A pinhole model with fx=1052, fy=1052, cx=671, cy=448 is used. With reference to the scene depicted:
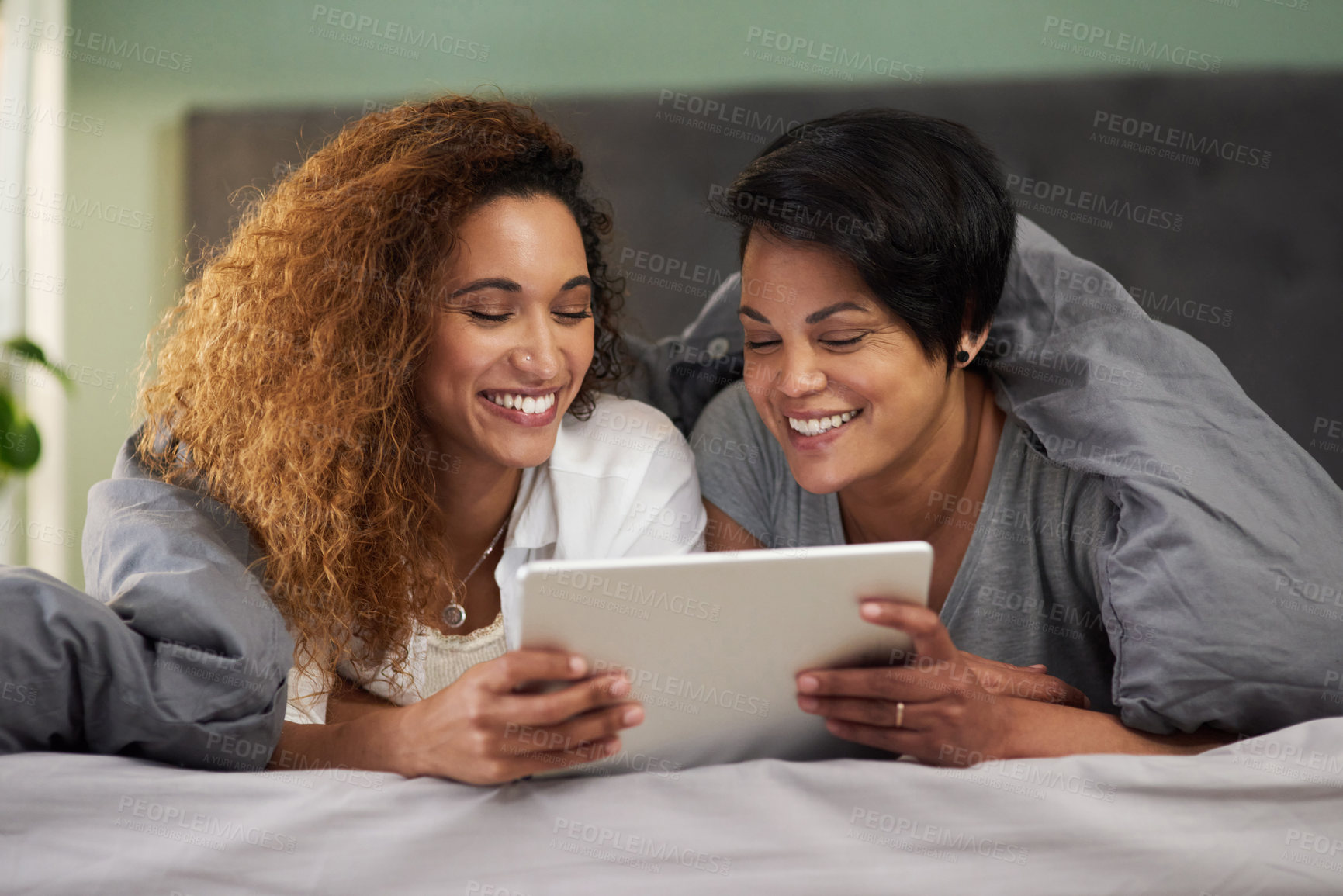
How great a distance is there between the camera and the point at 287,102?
246 cm

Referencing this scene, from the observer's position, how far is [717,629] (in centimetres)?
93

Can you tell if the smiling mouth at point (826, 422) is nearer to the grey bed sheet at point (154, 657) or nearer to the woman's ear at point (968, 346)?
the woman's ear at point (968, 346)

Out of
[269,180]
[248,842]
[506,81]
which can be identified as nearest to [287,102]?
[269,180]

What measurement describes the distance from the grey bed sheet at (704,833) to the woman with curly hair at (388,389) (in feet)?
→ 0.68

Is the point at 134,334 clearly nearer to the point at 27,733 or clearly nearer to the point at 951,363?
the point at 27,733

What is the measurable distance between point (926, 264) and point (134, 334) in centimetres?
221

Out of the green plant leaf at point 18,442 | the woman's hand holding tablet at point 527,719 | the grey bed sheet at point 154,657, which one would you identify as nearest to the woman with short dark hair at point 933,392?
the woman's hand holding tablet at point 527,719

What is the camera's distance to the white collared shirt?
1403 mm

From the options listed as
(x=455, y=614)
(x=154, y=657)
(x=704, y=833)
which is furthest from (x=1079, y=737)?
(x=154, y=657)

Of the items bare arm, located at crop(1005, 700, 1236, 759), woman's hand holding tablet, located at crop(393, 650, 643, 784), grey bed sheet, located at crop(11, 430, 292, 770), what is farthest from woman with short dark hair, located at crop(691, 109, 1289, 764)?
grey bed sheet, located at crop(11, 430, 292, 770)

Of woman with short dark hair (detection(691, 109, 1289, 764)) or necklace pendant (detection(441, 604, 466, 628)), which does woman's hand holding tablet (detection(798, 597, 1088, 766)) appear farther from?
necklace pendant (detection(441, 604, 466, 628))

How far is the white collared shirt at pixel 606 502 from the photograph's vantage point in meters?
1.40

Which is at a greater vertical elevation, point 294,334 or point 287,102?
point 287,102

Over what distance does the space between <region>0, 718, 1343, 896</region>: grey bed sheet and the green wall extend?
150cm
